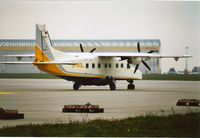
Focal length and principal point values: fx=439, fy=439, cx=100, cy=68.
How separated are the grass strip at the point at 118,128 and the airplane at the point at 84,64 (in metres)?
18.8

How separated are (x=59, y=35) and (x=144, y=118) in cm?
2749

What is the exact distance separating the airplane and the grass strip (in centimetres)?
1883

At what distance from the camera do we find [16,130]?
15.6m

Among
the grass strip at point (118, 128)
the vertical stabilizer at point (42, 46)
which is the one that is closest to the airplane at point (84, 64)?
the vertical stabilizer at point (42, 46)

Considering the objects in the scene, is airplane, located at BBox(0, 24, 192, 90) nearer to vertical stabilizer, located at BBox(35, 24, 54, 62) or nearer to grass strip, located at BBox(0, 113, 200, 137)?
vertical stabilizer, located at BBox(35, 24, 54, 62)

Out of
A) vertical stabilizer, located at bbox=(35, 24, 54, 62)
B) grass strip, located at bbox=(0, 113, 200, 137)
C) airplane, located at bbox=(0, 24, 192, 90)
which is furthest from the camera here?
airplane, located at bbox=(0, 24, 192, 90)

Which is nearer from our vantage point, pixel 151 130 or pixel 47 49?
pixel 151 130

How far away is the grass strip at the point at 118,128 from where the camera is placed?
15.2 meters

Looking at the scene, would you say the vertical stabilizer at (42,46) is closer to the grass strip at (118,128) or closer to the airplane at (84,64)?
the airplane at (84,64)

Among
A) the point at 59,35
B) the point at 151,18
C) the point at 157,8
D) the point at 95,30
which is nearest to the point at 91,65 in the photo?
the point at 95,30

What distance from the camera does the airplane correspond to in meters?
37.3

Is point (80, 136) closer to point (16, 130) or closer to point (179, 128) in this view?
point (16, 130)

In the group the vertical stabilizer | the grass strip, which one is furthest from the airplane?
the grass strip

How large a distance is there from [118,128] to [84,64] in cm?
2343
